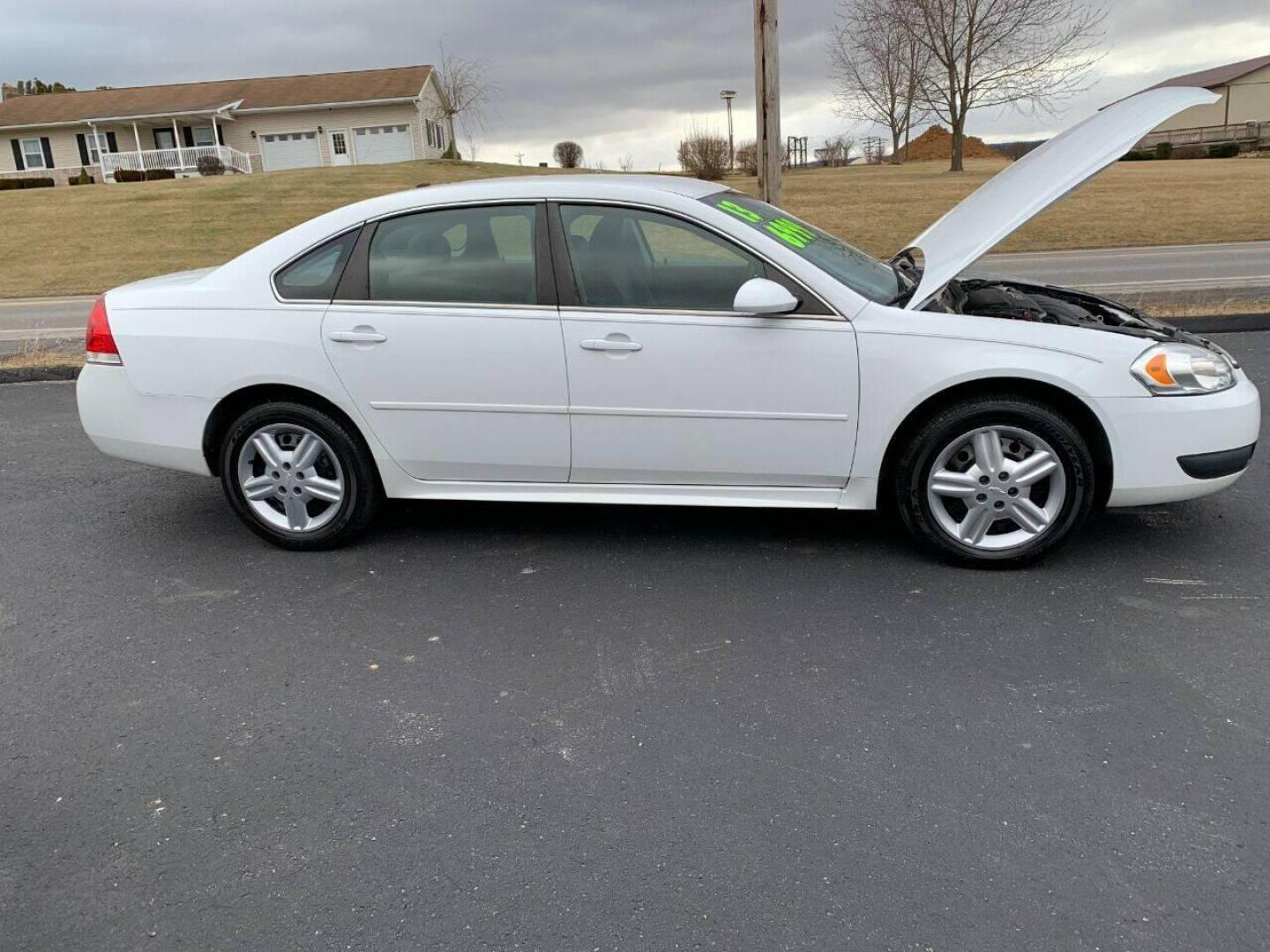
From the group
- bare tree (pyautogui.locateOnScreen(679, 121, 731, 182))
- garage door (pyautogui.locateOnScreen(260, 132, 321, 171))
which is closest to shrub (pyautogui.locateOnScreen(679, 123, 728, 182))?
bare tree (pyautogui.locateOnScreen(679, 121, 731, 182))

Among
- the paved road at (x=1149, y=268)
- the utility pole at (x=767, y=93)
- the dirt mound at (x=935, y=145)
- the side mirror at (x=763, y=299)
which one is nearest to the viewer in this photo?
the side mirror at (x=763, y=299)

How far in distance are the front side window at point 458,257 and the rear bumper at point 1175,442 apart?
240 cm

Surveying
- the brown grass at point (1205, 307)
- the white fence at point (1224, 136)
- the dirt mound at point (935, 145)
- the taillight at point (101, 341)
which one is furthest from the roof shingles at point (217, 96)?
the taillight at point (101, 341)

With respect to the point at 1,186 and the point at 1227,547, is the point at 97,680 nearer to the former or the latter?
the point at 1227,547

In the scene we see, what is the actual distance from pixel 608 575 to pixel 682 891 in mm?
1922

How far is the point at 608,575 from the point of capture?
164 inches

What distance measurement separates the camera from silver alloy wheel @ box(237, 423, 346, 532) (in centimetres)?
438

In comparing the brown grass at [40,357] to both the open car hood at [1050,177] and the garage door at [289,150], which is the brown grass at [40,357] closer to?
the open car hood at [1050,177]

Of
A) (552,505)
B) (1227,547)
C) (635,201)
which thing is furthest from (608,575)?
(1227,547)

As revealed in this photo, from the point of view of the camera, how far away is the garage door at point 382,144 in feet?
149

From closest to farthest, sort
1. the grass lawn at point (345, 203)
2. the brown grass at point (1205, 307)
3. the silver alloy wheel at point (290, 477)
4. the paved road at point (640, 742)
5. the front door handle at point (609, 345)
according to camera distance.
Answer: the paved road at point (640, 742)
the front door handle at point (609, 345)
the silver alloy wheel at point (290, 477)
the brown grass at point (1205, 307)
the grass lawn at point (345, 203)

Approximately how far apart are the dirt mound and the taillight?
2261 inches

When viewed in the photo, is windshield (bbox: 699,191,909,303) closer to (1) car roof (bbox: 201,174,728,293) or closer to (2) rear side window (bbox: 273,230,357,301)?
(1) car roof (bbox: 201,174,728,293)

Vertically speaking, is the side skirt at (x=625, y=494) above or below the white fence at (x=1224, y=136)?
below
